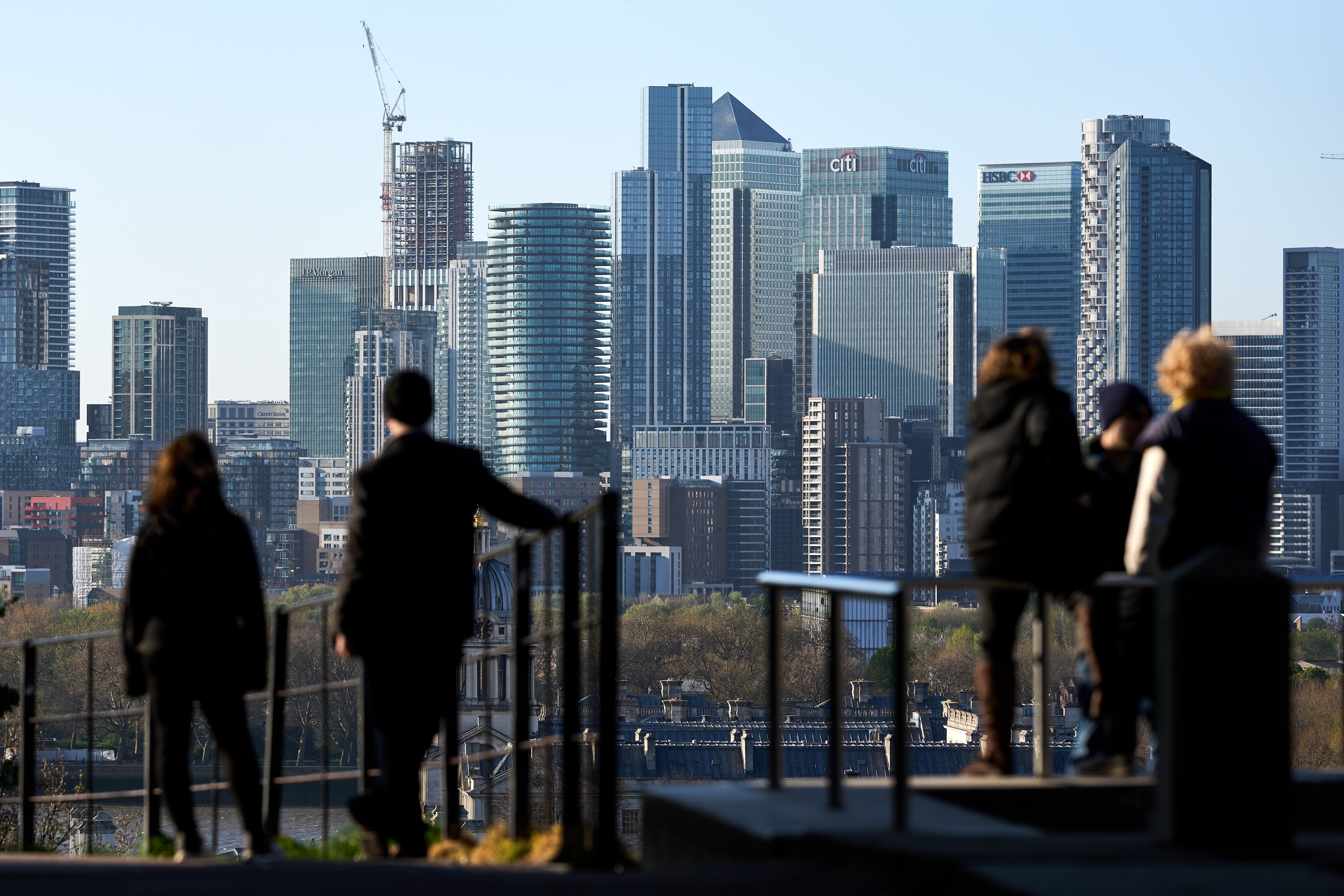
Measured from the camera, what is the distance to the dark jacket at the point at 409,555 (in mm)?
5934

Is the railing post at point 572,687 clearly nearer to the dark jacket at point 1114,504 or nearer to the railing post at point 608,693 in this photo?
the railing post at point 608,693

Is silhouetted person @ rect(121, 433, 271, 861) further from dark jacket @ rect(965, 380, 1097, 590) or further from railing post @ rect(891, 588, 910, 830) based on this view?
dark jacket @ rect(965, 380, 1097, 590)

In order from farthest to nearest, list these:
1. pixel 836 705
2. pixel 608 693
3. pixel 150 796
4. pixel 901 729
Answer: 1. pixel 150 796
2. pixel 608 693
3. pixel 836 705
4. pixel 901 729

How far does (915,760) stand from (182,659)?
71894 millimetres

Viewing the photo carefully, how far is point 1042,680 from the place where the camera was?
20.8 ft

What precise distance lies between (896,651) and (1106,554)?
1.80 metres

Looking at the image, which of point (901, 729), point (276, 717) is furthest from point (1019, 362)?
point (276, 717)

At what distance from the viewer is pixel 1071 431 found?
6066mm

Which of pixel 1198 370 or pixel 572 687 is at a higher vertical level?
pixel 1198 370

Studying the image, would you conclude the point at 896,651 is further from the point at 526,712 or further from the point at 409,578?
the point at 409,578

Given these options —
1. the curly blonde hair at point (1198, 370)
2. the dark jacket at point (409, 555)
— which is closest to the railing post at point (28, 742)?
the dark jacket at point (409, 555)

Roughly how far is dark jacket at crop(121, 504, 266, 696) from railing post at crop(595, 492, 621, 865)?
3.99 ft

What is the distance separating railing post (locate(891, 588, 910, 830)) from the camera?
488cm

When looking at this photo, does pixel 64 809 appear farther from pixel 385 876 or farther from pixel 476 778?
pixel 476 778
